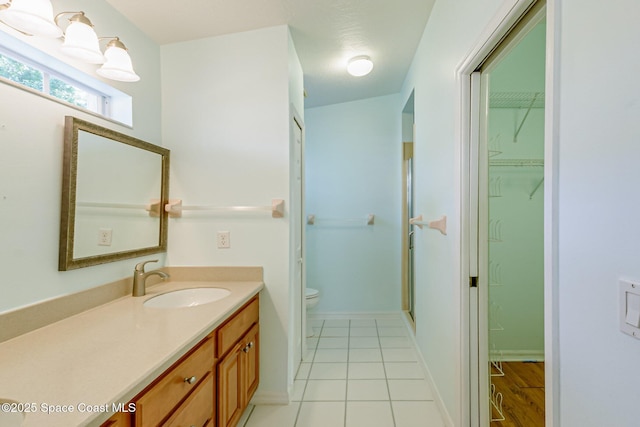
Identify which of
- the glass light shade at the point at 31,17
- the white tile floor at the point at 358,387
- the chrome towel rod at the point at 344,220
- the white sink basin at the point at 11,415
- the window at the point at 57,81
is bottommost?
the white tile floor at the point at 358,387

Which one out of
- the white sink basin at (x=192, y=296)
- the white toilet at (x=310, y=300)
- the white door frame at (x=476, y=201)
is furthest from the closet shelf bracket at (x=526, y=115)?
the white sink basin at (x=192, y=296)

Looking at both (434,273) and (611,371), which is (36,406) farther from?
(434,273)

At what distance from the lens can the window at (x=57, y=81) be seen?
3.64 ft

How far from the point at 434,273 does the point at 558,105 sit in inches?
55.0

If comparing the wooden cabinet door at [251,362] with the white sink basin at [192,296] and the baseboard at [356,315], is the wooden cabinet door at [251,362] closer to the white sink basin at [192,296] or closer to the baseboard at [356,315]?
the white sink basin at [192,296]

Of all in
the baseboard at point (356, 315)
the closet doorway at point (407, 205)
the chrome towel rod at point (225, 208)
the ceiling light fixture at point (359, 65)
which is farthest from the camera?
the baseboard at point (356, 315)

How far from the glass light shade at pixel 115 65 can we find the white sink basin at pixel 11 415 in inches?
52.6

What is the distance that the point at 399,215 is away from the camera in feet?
11.0

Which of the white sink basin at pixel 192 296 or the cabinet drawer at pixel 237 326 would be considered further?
the white sink basin at pixel 192 296

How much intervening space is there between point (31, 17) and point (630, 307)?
1901 millimetres

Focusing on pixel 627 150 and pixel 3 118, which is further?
pixel 3 118

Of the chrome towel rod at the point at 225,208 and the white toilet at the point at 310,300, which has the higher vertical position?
the chrome towel rod at the point at 225,208

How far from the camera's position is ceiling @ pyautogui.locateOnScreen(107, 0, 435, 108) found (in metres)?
1.65

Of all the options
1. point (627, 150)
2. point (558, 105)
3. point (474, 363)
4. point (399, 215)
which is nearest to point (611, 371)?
point (627, 150)
